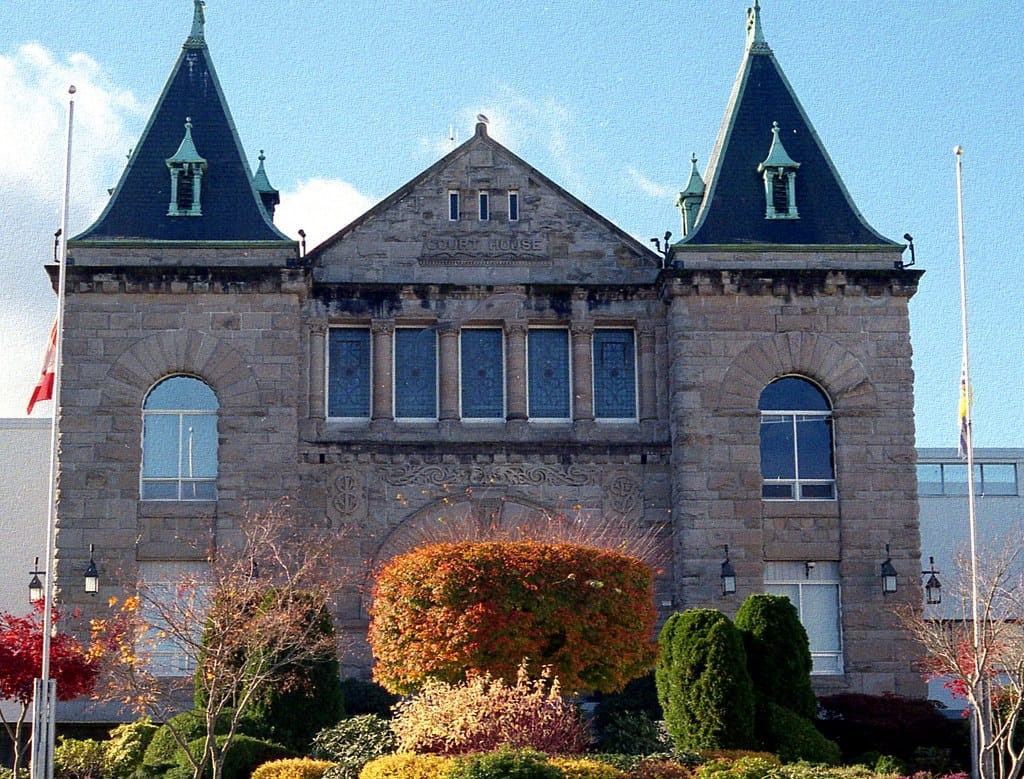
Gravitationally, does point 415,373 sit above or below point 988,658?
above

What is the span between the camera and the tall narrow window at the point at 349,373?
33.1 m

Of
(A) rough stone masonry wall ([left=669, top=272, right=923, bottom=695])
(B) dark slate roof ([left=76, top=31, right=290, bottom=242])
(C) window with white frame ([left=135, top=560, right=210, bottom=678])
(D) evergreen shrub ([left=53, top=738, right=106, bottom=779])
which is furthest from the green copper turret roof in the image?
(D) evergreen shrub ([left=53, top=738, right=106, bottom=779])

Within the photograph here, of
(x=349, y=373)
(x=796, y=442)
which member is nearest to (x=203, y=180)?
(x=349, y=373)

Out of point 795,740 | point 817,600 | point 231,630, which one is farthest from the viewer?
point 817,600

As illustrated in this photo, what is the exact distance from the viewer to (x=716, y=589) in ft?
104

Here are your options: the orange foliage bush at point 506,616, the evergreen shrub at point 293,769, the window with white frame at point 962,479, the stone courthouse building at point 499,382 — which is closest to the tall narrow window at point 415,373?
the stone courthouse building at point 499,382

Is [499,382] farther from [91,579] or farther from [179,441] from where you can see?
[91,579]

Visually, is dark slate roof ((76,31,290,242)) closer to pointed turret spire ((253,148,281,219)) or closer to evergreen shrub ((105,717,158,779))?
pointed turret spire ((253,148,281,219))

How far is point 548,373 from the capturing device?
3359 cm

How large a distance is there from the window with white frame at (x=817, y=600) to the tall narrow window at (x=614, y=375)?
4.27 metres

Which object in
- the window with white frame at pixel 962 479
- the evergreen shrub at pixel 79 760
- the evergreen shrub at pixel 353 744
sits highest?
the window with white frame at pixel 962 479

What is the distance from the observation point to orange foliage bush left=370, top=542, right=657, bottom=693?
80.4 ft

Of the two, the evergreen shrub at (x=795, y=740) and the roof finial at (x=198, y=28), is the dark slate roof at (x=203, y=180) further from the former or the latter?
the evergreen shrub at (x=795, y=740)

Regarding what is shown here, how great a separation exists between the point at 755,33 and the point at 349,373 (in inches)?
460
